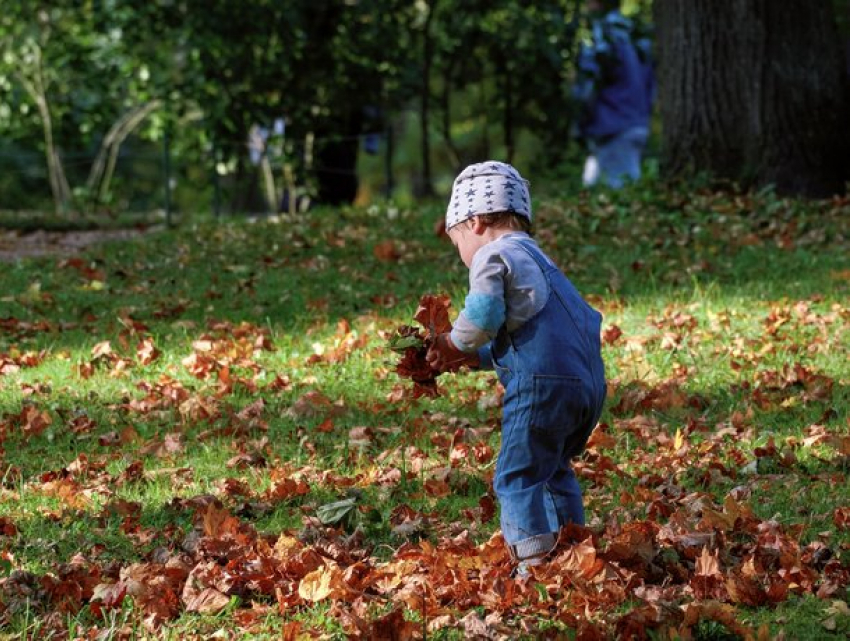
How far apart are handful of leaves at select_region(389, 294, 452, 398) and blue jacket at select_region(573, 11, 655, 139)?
33.4 ft

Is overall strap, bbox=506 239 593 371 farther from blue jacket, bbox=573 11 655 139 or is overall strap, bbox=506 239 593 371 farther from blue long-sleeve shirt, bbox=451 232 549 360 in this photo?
blue jacket, bbox=573 11 655 139

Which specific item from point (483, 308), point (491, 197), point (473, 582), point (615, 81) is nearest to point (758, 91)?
point (615, 81)

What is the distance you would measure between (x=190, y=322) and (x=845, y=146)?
→ 6324mm

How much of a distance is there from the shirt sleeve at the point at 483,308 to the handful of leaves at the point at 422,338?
0.17m

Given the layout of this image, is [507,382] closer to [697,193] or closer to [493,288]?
[493,288]

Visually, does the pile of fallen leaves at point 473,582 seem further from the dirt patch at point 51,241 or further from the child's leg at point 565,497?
the dirt patch at point 51,241

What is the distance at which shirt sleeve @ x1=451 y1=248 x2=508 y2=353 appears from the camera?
12.1ft

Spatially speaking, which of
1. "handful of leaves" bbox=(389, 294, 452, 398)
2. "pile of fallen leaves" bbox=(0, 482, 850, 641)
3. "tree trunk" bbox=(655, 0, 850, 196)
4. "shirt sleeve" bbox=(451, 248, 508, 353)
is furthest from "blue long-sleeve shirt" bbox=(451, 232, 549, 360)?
"tree trunk" bbox=(655, 0, 850, 196)

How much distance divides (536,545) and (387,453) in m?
1.56

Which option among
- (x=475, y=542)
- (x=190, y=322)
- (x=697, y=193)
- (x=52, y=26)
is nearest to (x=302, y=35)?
(x=52, y=26)

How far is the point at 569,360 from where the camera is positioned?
3762 mm

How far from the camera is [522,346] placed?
3.79m

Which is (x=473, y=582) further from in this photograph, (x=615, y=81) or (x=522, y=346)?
(x=615, y=81)

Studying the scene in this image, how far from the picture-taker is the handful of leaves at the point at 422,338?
3.91 m
